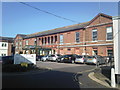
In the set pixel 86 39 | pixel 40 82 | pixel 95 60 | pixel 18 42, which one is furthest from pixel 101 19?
pixel 18 42

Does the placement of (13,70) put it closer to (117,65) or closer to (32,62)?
(32,62)

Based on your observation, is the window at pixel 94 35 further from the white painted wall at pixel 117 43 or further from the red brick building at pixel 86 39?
the white painted wall at pixel 117 43

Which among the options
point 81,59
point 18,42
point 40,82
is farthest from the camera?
point 18,42

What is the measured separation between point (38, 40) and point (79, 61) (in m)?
27.3

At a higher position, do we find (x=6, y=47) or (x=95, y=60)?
(x=6, y=47)

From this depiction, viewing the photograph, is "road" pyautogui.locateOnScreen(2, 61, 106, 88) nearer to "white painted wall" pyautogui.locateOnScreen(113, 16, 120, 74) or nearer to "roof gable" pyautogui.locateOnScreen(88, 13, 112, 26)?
"white painted wall" pyautogui.locateOnScreen(113, 16, 120, 74)

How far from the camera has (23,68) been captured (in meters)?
14.1

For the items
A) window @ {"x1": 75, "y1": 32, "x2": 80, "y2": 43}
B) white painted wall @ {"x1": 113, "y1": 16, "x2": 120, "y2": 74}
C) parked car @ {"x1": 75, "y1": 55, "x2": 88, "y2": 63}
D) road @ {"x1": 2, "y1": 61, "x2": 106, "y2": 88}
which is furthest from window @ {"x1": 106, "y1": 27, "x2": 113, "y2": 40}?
white painted wall @ {"x1": 113, "y1": 16, "x2": 120, "y2": 74}

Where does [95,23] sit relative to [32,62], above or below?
above

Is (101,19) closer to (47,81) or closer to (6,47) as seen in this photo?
(47,81)

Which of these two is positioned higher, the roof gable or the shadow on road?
the roof gable

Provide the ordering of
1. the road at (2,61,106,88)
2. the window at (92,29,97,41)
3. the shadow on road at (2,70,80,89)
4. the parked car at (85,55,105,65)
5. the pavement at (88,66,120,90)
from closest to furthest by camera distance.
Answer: the shadow on road at (2,70,80,89) → the road at (2,61,106,88) → the pavement at (88,66,120,90) → the parked car at (85,55,105,65) → the window at (92,29,97,41)

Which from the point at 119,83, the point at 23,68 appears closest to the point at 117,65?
the point at 119,83

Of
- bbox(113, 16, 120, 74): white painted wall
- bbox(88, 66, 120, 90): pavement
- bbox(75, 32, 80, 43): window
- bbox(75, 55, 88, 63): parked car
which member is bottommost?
bbox(88, 66, 120, 90): pavement
